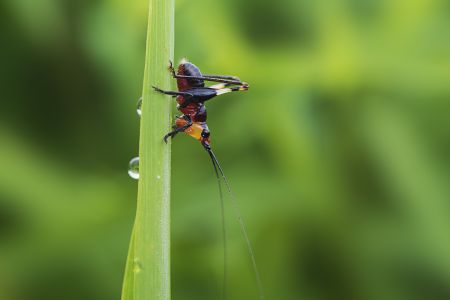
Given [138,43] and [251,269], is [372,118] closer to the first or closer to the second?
[251,269]

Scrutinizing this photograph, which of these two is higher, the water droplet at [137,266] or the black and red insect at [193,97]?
the black and red insect at [193,97]


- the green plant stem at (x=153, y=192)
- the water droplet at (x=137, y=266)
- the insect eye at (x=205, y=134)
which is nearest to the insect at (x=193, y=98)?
the insect eye at (x=205, y=134)

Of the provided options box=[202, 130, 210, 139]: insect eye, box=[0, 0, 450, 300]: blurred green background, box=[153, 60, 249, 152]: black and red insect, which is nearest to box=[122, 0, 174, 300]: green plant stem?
box=[153, 60, 249, 152]: black and red insect

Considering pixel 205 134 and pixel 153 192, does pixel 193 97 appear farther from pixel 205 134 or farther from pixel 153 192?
pixel 153 192

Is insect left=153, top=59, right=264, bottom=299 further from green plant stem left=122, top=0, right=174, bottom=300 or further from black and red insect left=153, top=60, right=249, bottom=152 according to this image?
green plant stem left=122, top=0, right=174, bottom=300

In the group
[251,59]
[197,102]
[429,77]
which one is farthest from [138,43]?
[429,77]

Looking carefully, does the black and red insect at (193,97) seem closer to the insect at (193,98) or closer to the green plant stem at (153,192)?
the insect at (193,98)

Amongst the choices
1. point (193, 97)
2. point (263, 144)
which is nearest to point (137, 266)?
point (193, 97)
